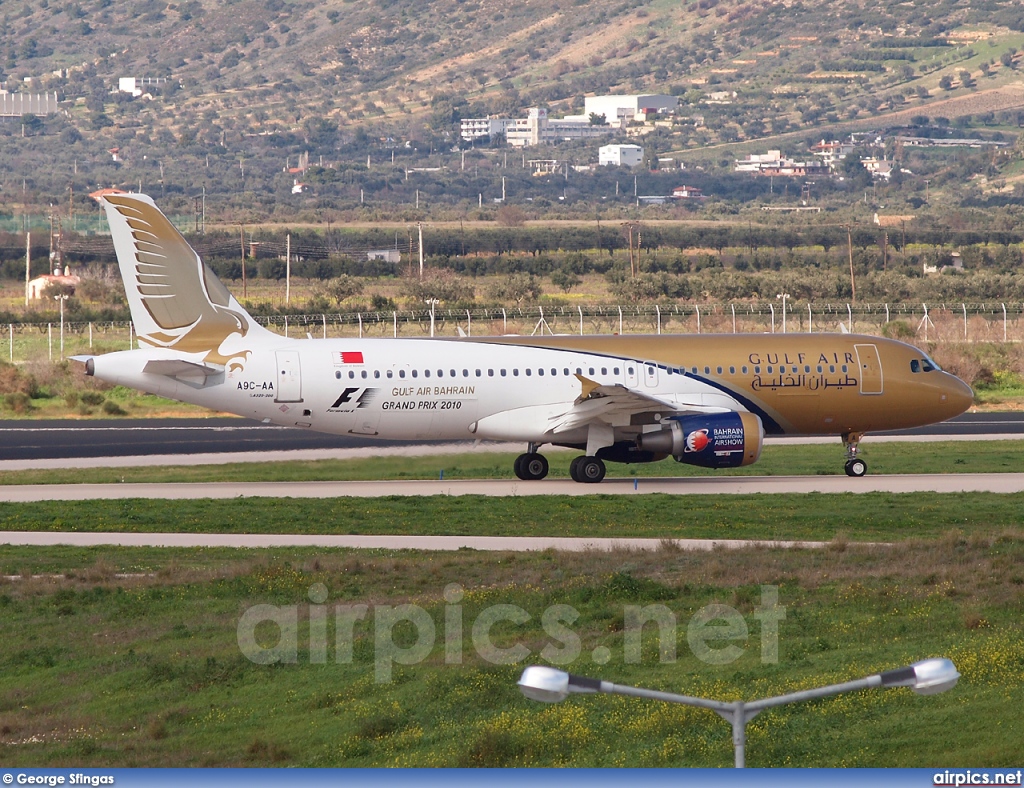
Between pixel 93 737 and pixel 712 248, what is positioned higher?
pixel 712 248

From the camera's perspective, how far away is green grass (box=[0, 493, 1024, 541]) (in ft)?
98.0

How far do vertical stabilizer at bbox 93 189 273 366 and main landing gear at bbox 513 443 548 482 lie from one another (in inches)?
312

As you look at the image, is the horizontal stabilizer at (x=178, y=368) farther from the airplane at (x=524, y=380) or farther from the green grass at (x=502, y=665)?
the green grass at (x=502, y=665)

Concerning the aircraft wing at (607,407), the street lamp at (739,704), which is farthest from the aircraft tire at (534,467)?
the street lamp at (739,704)

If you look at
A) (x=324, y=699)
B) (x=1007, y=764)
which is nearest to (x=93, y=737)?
(x=324, y=699)

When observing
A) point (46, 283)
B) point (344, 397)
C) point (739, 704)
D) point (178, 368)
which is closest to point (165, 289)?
point (178, 368)

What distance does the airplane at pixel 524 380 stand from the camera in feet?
119

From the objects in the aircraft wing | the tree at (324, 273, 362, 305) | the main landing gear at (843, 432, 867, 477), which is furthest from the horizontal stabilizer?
the tree at (324, 273, 362, 305)

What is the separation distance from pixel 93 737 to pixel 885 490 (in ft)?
79.0

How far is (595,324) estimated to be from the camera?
267 ft

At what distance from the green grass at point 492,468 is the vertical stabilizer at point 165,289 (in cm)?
419

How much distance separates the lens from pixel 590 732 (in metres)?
15.7

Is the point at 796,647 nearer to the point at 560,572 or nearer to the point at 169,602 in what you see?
the point at 560,572

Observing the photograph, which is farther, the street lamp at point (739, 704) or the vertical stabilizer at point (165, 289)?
the vertical stabilizer at point (165, 289)
